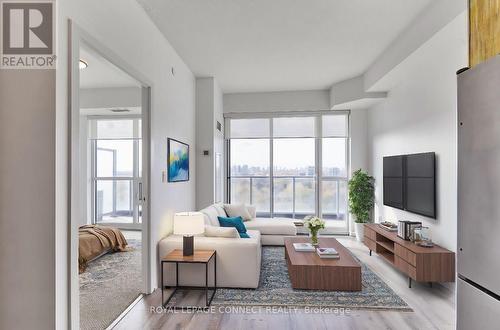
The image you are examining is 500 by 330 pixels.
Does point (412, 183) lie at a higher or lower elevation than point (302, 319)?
higher

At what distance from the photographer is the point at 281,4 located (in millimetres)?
2643

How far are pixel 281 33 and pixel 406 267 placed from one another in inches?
120

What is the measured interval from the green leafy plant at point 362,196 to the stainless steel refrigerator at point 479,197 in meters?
4.06

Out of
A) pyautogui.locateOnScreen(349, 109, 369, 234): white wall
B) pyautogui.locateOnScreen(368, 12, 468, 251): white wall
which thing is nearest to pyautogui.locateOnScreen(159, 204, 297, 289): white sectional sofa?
pyautogui.locateOnScreen(368, 12, 468, 251): white wall

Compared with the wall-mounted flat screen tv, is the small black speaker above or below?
below

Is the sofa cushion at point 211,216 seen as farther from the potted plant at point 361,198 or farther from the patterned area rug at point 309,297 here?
the potted plant at point 361,198

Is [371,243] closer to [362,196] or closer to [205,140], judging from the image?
[362,196]

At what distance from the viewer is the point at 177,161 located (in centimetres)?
372

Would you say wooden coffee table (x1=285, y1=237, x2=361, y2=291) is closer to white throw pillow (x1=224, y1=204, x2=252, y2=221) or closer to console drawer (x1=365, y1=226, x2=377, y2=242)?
console drawer (x1=365, y1=226, x2=377, y2=242)

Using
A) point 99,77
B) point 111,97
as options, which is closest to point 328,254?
point 99,77

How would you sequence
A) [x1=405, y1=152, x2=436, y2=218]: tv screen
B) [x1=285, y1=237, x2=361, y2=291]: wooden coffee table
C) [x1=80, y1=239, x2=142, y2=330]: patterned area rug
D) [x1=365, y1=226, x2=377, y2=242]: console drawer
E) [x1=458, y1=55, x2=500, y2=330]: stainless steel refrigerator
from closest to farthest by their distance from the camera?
[x1=458, y1=55, x2=500, y2=330]: stainless steel refrigerator, [x1=80, y1=239, x2=142, y2=330]: patterned area rug, [x1=285, y1=237, x2=361, y2=291]: wooden coffee table, [x1=405, y1=152, x2=436, y2=218]: tv screen, [x1=365, y1=226, x2=377, y2=242]: console drawer

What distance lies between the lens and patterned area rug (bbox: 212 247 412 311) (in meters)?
2.66

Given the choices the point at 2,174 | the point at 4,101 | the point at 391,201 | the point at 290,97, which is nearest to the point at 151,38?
the point at 4,101

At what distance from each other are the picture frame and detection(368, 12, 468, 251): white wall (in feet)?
10.2
